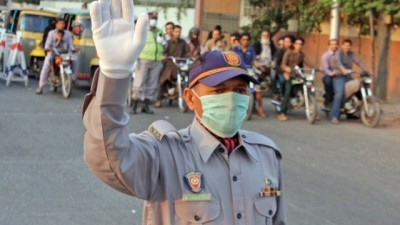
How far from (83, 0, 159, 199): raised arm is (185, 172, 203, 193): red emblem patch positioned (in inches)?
5.1

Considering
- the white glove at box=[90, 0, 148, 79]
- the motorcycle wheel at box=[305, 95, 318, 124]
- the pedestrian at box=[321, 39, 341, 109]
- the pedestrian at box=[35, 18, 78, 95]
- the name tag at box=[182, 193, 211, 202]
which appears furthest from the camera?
the pedestrian at box=[35, 18, 78, 95]

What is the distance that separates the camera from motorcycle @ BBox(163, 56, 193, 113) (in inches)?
619

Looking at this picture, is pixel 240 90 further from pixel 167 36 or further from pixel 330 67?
pixel 167 36

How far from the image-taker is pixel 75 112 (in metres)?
14.8

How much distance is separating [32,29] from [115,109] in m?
21.0

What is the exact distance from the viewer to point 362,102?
1476 centimetres

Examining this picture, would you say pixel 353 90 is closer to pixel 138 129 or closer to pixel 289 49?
pixel 289 49

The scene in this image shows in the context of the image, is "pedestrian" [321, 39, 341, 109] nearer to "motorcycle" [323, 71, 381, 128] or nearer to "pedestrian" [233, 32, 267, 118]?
"motorcycle" [323, 71, 381, 128]

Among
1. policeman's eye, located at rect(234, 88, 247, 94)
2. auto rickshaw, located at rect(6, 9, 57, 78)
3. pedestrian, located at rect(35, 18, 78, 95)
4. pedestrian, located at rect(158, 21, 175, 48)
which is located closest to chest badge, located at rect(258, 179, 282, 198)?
policeman's eye, located at rect(234, 88, 247, 94)

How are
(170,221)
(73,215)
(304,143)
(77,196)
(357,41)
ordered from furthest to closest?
(357,41) < (304,143) < (77,196) < (73,215) < (170,221)

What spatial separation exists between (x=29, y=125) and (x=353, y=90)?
6.05m

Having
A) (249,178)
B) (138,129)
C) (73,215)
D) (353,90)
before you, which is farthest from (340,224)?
(353,90)

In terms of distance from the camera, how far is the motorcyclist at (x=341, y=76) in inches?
589

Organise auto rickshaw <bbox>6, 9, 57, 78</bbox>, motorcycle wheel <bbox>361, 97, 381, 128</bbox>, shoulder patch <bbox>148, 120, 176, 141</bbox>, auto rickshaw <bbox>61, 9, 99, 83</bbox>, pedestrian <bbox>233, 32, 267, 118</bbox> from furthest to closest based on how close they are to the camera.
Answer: auto rickshaw <bbox>6, 9, 57, 78</bbox>, auto rickshaw <bbox>61, 9, 99, 83</bbox>, pedestrian <bbox>233, 32, 267, 118</bbox>, motorcycle wheel <bbox>361, 97, 381, 128</bbox>, shoulder patch <bbox>148, 120, 176, 141</bbox>
